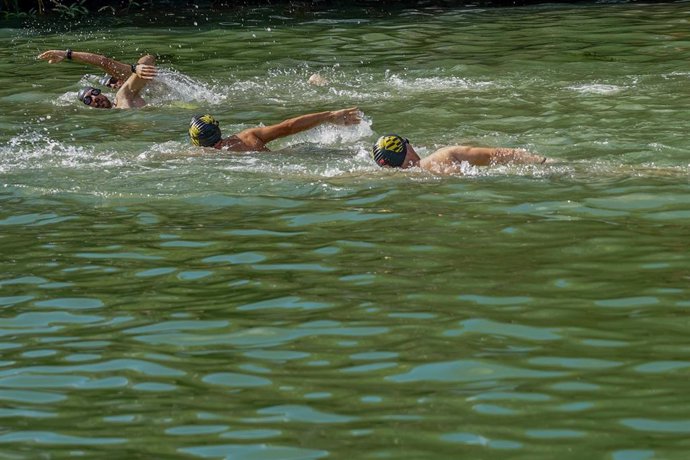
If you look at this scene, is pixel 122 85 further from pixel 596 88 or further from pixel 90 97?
pixel 596 88

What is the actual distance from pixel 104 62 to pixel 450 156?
819 centimetres

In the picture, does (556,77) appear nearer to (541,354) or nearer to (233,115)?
(233,115)

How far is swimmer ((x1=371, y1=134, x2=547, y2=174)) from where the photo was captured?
13516 millimetres

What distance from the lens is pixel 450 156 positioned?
13.5 meters

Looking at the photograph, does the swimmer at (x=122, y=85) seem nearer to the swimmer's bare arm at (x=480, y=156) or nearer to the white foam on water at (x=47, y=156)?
the white foam on water at (x=47, y=156)

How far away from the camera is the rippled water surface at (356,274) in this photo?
23.9ft

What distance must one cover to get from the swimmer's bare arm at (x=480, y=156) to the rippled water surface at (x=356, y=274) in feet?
0.56

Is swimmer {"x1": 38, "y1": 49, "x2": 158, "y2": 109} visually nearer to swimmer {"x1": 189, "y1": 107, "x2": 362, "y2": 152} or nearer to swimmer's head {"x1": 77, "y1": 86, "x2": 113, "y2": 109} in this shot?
swimmer's head {"x1": 77, "y1": 86, "x2": 113, "y2": 109}

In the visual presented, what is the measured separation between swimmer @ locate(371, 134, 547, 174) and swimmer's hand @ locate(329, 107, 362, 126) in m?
0.83

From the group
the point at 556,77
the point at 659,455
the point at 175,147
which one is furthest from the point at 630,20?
the point at 659,455

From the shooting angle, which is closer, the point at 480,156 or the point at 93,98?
the point at 480,156

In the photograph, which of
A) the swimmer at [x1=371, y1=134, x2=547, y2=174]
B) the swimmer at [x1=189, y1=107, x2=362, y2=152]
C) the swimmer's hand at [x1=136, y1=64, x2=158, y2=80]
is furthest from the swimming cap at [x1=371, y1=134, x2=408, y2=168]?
the swimmer's hand at [x1=136, y1=64, x2=158, y2=80]

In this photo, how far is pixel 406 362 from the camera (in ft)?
26.6

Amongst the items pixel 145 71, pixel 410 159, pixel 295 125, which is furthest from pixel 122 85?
pixel 410 159
